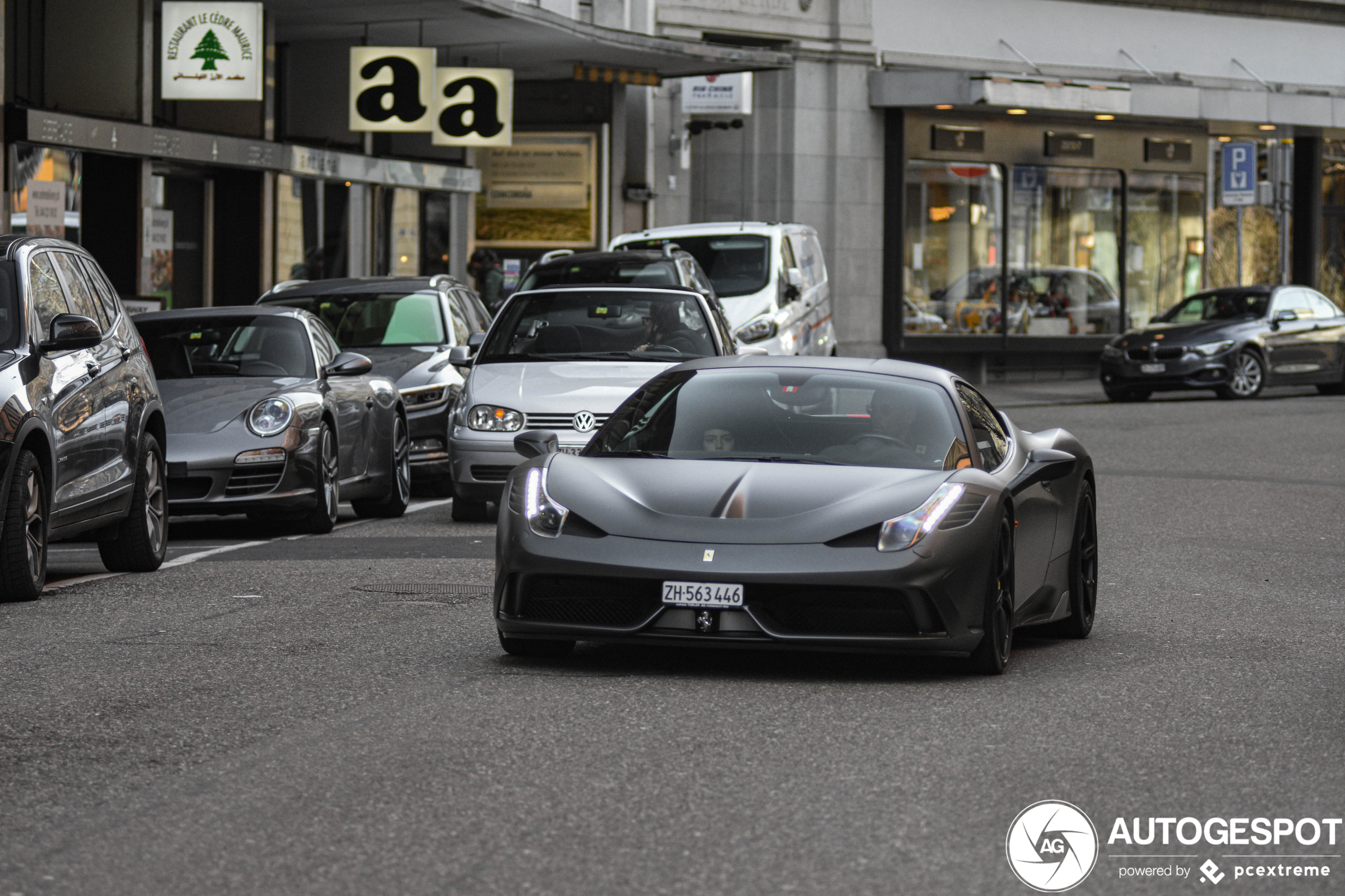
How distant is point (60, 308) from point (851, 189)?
92.4 feet

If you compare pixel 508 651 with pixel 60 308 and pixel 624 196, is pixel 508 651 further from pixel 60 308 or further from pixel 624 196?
pixel 624 196

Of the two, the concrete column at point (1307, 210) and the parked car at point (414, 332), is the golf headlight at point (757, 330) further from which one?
the concrete column at point (1307, 210)

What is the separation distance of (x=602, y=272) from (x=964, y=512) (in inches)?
524

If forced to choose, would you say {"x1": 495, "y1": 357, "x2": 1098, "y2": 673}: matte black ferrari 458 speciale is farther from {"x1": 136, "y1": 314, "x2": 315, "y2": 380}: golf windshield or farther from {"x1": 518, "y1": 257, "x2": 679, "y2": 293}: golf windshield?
{"x1": 518, "y1": 257, "x2": 679, "y2": 293}: golf windshield

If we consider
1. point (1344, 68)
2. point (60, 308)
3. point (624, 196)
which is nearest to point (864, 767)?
point (60, 308)

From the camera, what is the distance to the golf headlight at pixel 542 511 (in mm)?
7887

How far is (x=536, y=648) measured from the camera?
817 centimetres

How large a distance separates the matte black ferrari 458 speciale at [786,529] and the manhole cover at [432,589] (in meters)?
1.90

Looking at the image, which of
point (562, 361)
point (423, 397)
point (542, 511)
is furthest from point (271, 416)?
point (542, 511)

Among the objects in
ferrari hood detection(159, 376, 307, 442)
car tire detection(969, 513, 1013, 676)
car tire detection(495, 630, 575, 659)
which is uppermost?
ferrari hood detection(159, 376, 307, 442)

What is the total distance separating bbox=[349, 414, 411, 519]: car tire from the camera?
51.0ft

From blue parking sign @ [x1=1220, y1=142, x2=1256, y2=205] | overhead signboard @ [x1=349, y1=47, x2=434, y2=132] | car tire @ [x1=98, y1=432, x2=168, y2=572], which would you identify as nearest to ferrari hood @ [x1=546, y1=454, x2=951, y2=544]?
car tire @ [x1=98, y1=432, x2=168, y2=572]

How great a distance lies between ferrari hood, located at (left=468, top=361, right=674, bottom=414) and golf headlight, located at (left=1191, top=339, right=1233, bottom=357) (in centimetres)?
1759

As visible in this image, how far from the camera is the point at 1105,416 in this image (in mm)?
27359
